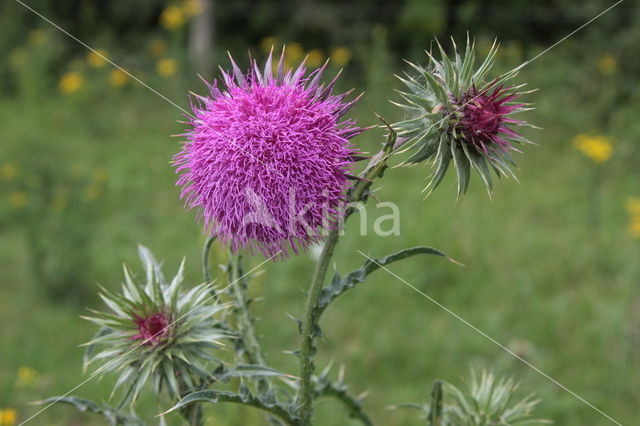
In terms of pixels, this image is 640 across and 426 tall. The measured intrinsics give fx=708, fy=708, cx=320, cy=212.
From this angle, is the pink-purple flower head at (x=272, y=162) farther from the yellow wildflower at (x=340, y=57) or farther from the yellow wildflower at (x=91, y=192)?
the yellow wildflower at (x=340, y=57)

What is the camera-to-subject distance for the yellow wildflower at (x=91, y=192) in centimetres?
642

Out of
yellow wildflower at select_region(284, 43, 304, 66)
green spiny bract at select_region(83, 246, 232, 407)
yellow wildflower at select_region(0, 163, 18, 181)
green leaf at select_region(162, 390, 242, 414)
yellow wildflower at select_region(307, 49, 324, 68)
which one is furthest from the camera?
yellow wildflower at select_region(307, 49, 324, 68)

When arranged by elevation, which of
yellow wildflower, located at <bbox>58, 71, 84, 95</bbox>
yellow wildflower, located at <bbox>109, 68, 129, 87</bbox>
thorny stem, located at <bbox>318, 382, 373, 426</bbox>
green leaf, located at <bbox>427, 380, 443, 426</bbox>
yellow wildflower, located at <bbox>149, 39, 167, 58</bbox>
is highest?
yellow wildflower, located at <bbox>149, 39, 167, 58</bbox>

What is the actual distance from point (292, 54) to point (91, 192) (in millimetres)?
4693

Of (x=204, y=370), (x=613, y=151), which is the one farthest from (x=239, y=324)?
(x=613, y=151)

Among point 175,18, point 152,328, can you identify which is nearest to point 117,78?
point 175,18

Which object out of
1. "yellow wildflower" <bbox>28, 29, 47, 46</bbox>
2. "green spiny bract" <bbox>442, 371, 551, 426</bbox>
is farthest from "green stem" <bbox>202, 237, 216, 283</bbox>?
"yellow wildflower" <bbox>28, 29, 47, 46</bbox>

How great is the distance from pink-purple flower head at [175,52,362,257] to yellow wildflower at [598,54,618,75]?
314 inches

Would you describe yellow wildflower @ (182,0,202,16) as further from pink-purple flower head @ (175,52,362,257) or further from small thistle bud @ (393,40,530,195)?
small thistle bud @ (393,40,530,195)

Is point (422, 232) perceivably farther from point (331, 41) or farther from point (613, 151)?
point (331, 41)

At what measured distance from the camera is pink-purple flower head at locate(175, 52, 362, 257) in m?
2.11

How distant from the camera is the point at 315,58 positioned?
10.7 metres

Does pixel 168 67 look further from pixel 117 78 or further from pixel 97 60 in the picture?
pixel 97 60

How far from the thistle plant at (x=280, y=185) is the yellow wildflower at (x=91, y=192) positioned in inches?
172
